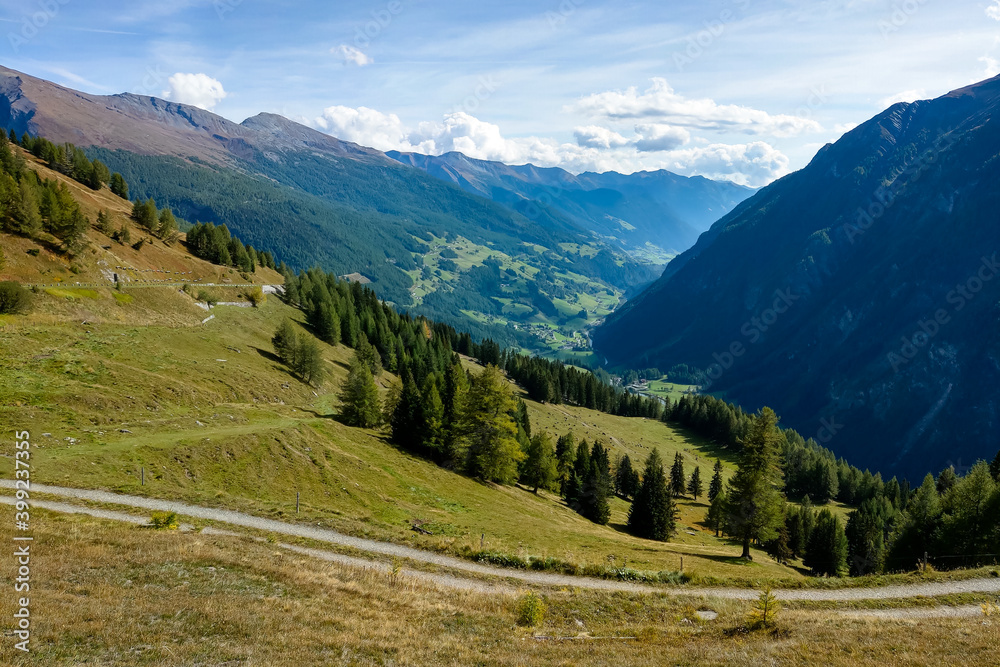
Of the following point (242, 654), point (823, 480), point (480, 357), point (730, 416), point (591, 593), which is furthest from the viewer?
point (480, 357)

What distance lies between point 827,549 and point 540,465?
52.2 m

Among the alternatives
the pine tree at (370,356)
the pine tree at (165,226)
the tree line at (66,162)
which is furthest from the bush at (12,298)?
the tree line at (66,162)

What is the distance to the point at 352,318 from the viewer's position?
126312 mm

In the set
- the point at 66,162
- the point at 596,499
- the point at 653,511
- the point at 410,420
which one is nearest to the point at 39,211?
the point at 410,420

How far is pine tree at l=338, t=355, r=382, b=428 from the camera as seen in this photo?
62656 mm

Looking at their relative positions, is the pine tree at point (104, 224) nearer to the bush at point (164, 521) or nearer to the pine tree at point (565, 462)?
the bush at point (164, 521)

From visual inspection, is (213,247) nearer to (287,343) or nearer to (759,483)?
(287,343)

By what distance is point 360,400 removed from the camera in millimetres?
63719

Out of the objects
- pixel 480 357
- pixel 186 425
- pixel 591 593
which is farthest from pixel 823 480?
pixel 186 425

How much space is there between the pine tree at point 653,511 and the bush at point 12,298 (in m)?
81.0

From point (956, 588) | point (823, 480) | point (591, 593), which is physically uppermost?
point (956, 588)

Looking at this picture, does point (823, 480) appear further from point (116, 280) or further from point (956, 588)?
point (116, 280)

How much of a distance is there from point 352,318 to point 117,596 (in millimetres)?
111479

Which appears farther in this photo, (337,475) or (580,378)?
(580,378)
